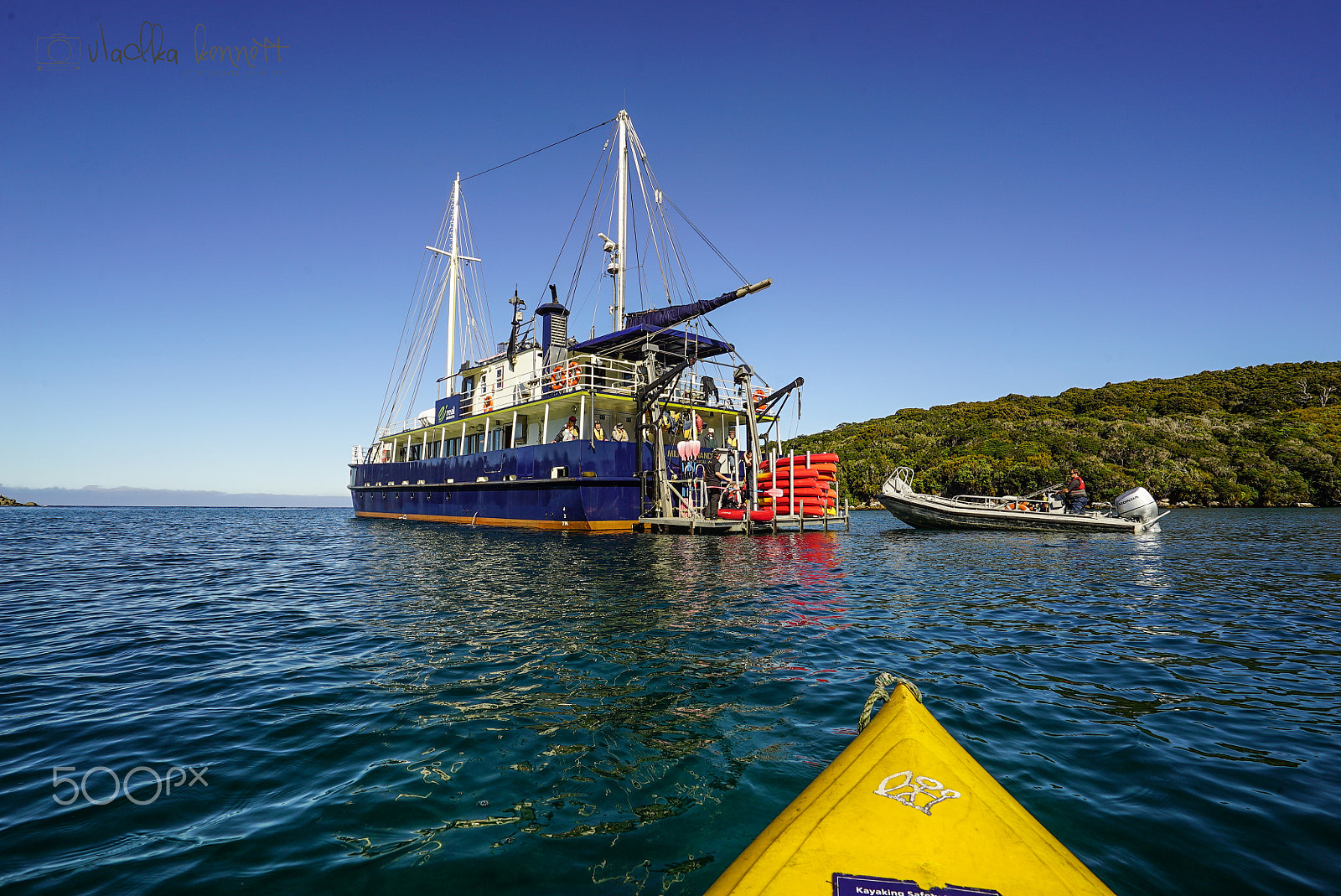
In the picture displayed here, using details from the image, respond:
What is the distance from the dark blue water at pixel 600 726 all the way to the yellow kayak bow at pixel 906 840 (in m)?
0.75

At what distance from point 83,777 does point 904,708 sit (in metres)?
5.07

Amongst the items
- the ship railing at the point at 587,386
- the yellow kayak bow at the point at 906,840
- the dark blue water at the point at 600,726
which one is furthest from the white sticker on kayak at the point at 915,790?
the ship railing at the point at 587,386

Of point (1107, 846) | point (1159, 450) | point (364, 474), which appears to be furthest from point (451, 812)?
point (1159, 450)

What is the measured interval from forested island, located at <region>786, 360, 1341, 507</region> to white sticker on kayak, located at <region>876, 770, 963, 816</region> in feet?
117

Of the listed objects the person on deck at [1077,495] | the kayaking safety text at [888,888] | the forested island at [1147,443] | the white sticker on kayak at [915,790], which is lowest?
the kayaking safety text at [888,888]

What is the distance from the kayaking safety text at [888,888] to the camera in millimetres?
1887

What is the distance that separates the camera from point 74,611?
9094mm

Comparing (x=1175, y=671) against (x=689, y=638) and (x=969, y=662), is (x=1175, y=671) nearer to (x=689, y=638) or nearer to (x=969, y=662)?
(x=969, y=662)

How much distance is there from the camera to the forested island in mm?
43531

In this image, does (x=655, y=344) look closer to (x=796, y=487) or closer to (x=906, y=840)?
(x=796, y=487)

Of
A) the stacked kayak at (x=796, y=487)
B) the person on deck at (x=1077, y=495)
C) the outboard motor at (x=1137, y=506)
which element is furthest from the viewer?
the person on deck at (x=1077, y=495)

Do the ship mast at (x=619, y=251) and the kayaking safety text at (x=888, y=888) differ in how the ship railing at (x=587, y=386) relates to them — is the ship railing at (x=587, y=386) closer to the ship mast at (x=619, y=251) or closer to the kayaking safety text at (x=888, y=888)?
the ship mast at (x=619, y=251)

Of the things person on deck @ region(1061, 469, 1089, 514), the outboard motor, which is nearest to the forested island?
person on deck @ region(1061, 469, 1089, 514)

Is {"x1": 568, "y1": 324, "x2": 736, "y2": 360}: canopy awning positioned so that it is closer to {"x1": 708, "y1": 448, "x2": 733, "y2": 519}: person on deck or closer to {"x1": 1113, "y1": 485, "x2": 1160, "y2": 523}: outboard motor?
{"x1": 708, "y1": 448, "x2": 733, "y2": 519}: person on deck
